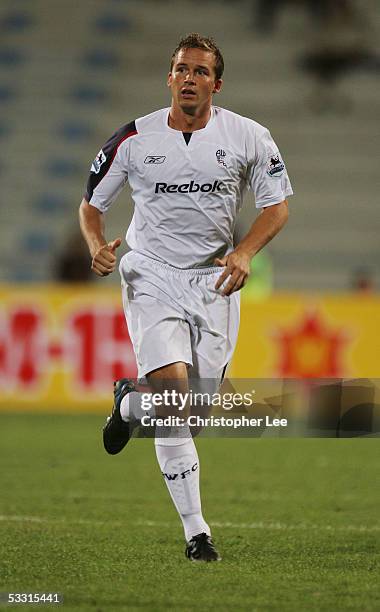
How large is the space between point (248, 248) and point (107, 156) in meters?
0.73

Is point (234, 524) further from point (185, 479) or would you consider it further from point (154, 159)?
point (154, 159)

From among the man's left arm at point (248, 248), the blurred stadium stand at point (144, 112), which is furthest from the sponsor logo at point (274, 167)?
the blurred stadium stand at point (144, 112)

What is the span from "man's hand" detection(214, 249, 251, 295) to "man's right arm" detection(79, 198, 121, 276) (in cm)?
41

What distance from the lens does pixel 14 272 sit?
1767cm

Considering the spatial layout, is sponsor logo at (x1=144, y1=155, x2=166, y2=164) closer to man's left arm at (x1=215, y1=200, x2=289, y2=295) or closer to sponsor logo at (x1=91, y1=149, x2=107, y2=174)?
sponsor logo at (x1=91, y1=149, x2=107, y2=174)

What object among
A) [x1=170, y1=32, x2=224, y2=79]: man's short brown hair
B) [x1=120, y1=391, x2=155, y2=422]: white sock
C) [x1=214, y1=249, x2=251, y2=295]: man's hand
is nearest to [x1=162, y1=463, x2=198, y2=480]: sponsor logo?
[x1=120, y1=391, x2=155, y2=422]: white sock

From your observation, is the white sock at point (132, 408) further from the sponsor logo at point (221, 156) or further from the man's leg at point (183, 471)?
the sponsor logo at point (221, 156)

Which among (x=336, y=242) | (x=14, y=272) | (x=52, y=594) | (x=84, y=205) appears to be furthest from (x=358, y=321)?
(x=52, y=594)

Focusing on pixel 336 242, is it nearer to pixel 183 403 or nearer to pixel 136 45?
pixel 136 45

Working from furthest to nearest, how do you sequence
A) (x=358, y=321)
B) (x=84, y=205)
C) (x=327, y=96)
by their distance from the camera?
1. (x=327, y=96)
2. (x=358, y=321)
3. (x=84, y=205)

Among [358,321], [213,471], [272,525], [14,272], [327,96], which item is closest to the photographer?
[272,525]

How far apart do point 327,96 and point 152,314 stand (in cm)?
1455

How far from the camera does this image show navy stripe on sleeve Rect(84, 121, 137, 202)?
17.1 feet

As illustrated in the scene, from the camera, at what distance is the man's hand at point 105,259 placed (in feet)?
16.3
